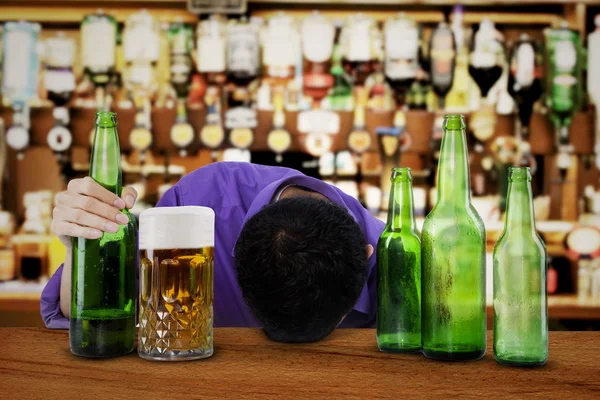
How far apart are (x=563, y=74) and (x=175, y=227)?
2631 millimetres

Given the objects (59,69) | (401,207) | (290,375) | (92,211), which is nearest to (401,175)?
(401,207)

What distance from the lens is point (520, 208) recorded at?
0.80 m

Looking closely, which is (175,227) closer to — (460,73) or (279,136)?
(279,136)

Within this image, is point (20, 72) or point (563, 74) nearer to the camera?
point (563, 74)

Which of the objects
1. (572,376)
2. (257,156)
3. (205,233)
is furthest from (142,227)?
(257,156)

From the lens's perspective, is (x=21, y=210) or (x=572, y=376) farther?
(x=21, y=210)

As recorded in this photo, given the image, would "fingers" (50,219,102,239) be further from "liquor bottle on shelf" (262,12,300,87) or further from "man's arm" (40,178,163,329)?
"liquor bottle on shelf" (262,12,300,87)

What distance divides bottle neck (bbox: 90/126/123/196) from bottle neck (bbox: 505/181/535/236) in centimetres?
49

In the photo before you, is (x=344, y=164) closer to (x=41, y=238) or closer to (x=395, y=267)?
(x=41, y=238)

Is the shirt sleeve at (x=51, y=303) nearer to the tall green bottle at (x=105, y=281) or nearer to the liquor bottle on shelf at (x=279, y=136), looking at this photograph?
the tall green bottle at (x=105, y=281)

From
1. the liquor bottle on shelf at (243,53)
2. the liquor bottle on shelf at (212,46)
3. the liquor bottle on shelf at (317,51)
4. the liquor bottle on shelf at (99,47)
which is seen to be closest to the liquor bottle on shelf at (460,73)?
the liquor bottle on shelf at (317,51)

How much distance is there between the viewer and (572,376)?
750 mm

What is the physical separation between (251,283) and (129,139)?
233 centimetres

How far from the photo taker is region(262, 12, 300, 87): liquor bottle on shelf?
120 inches
